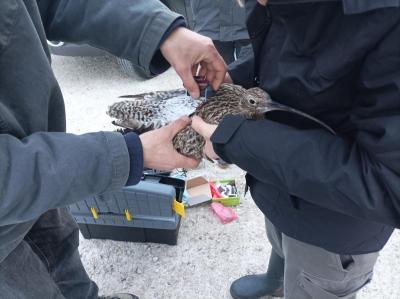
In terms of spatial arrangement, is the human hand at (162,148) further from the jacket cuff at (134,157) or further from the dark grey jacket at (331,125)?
the dark grey jacket at (331,125)

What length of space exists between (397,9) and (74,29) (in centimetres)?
130

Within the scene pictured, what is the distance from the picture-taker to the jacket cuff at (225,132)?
134 cm

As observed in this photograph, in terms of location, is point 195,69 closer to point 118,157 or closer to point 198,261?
point 118,157

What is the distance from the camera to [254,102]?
5.30 ft

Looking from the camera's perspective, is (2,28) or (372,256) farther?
(372,256)

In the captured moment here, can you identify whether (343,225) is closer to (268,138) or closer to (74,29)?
(268,138)

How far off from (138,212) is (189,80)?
3.97 feet

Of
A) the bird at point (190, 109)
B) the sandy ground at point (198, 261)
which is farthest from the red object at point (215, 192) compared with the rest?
the bird at point (190, 109)

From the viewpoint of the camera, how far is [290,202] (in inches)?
55.2

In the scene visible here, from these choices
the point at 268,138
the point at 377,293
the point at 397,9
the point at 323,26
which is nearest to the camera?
the point at 397,9

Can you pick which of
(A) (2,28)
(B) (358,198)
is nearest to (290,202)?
(B) (358,198)

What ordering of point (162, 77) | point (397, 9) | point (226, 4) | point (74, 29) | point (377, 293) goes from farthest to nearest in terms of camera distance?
point (162, 77) → point (226, 4) → point (377, 293) → point (74, 29) → point (397, 9)

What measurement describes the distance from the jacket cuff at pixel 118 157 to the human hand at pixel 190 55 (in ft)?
1.68

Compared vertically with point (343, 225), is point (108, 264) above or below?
below
